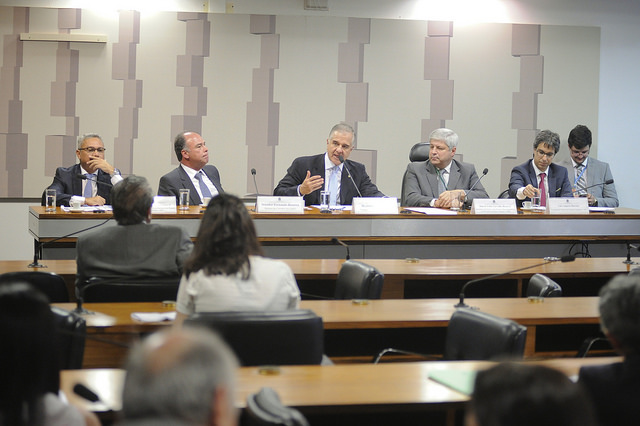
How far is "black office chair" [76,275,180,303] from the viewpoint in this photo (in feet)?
11.2

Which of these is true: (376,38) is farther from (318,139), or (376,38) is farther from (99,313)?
(99,313)

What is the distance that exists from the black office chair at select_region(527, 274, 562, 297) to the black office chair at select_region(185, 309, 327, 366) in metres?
1.58

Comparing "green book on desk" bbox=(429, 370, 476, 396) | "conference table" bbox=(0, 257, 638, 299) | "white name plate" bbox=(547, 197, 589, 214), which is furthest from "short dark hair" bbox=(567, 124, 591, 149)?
"green book on desk" bbox=(429, 370, 476, 396)

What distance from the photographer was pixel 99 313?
3.04 m

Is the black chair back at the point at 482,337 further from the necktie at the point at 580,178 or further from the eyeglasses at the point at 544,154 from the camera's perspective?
the necktie at the point at 580,178

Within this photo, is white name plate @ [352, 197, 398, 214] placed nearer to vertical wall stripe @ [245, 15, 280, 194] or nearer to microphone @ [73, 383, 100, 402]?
vertical wall stripe @ [245, 15, 280, 194]

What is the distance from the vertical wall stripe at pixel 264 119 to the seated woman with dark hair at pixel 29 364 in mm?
5947

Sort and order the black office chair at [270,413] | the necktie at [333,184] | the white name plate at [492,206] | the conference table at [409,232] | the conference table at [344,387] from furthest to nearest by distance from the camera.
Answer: the necktie at [333,184]
the white name plate at [492,206]
the conference table at [409,232]
the conference table at [344,387]
the black office chair at [270,413]

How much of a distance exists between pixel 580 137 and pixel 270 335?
583 centimetres

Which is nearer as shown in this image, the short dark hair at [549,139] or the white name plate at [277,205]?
the white name plate at [277,205]

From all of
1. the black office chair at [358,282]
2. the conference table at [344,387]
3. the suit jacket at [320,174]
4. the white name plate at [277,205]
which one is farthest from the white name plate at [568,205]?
the conference table at [344,387]

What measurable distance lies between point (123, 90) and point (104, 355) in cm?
480

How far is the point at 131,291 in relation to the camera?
3424mm

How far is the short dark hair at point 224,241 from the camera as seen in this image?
2771mm
